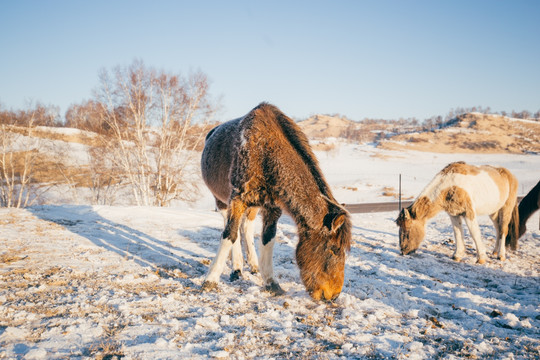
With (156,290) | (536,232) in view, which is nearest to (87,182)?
(156,290)

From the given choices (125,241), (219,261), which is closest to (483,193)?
(219,261)

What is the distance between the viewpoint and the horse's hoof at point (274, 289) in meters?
4.10

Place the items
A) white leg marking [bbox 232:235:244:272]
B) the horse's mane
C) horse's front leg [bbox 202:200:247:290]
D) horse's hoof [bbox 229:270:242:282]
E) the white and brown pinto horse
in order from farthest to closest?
the white and brown pinto horse
white leg marking [bbox 232:235:244:272]
horse's hoof [bbox 229:270:242:282]
horse's front leg [bbox 202:200:247:290]
the horse's mane

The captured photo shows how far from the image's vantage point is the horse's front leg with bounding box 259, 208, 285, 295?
4.24m

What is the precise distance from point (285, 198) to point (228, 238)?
42.3 inches

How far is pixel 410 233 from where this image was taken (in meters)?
6.93

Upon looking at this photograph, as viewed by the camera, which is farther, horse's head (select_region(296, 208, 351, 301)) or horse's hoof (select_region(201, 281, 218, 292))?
horse's hoof (select_region(201, 281, 218, 292))

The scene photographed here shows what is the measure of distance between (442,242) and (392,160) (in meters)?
49.1

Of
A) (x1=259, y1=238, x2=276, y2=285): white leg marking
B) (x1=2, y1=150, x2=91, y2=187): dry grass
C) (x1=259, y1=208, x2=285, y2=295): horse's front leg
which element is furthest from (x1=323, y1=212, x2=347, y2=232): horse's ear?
(x1=2, y1=150, x2=91, y2=187): dry grass

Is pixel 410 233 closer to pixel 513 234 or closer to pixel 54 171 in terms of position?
pixel 513 234

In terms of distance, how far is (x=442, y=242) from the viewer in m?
8.42

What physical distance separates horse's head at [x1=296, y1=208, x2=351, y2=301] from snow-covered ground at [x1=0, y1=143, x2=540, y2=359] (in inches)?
12.9

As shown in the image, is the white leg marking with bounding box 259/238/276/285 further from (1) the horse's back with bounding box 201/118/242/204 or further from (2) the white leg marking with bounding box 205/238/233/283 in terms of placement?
(1) the horse's back with bounding box 201/118/242/204

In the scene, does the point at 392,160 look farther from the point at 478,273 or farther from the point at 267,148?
the point at 267,148
